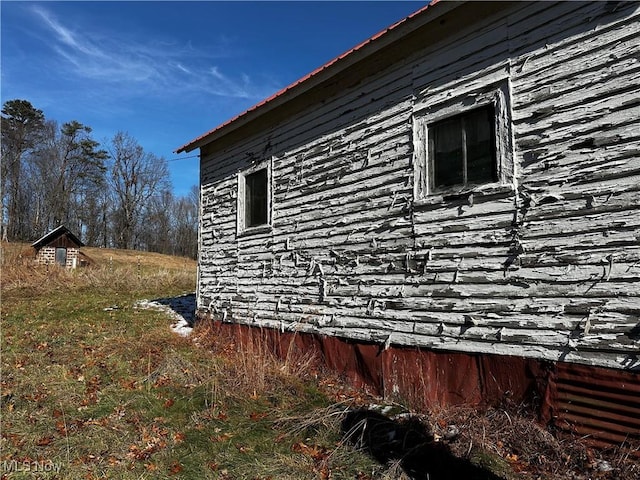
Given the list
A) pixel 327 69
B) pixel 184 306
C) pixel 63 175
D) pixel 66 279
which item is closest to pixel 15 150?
pixel 63 175

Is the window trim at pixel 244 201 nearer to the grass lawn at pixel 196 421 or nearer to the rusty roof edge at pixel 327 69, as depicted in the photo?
the rusty roof edge at pixel 327 69

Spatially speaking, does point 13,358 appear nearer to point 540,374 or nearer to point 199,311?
point 199,311

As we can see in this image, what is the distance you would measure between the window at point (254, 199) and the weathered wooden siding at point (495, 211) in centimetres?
83

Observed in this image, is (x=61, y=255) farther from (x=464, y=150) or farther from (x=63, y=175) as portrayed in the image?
(x=464, y=150)

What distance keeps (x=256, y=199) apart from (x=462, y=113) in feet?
14.9

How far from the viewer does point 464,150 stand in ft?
16.7

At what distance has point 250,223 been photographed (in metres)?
Result: 8.72

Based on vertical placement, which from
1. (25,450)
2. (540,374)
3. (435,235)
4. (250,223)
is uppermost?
(250,223)

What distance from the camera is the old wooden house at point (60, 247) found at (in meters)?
35.0

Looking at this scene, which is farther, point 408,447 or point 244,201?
point 244,201

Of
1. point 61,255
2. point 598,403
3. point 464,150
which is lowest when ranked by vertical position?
point 598,403

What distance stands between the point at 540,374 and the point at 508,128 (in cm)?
242

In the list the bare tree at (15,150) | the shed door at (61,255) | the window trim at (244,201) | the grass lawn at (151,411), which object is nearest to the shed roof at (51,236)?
the shed door at (61,255)

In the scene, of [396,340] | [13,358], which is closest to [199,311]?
[13,358]
